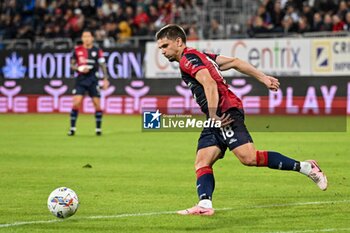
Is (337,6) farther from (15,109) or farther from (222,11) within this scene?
(15,109)

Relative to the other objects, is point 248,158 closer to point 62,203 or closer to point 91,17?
point 62,203

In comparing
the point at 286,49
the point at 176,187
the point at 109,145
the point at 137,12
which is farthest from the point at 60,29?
the point at 176,187

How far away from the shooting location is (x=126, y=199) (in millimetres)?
10867

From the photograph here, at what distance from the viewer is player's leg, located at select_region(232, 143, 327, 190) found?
924cm

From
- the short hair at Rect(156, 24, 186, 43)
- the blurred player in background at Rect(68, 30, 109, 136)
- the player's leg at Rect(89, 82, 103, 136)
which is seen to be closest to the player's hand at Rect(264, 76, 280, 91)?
the short hair at Rect(156, 24, 186, 43)

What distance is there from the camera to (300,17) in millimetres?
28828

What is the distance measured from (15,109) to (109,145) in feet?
40.6

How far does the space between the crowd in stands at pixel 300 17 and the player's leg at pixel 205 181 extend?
18.7 metres

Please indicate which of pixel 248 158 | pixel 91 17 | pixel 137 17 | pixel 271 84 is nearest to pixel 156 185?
pixel 248 158

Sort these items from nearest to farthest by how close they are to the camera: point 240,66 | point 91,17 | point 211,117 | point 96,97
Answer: point 211,117, point 240,66, point 96,97, point 91,17

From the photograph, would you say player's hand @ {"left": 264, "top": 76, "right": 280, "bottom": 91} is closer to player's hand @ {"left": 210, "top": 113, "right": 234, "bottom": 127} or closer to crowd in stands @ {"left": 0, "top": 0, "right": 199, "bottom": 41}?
player's hand @ {"left": 210, "top": 113, "right": 234, "bottom": 127}

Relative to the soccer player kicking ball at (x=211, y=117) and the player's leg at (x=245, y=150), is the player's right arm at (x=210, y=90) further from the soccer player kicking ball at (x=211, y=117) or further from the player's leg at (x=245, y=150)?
the player's leg at (x=245, y=150)

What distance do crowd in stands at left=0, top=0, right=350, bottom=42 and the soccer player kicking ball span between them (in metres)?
18.5

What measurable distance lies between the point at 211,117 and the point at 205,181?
0.70m
